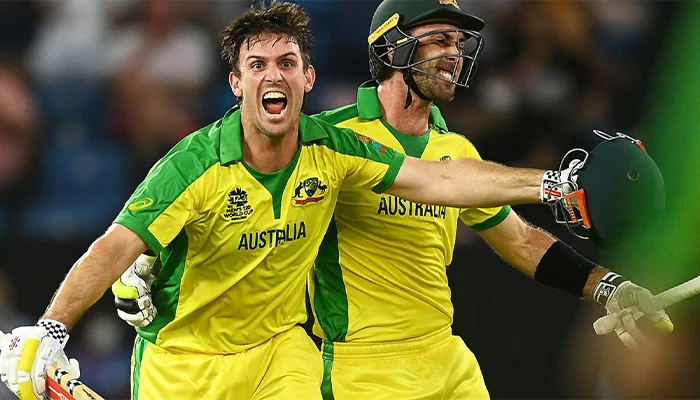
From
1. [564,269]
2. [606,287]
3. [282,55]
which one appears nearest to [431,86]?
[282,55]

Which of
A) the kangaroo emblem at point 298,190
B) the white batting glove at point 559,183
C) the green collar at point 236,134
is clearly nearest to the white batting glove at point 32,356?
the green collar at point 236,134

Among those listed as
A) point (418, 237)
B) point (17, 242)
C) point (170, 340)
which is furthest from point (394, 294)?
point (17, 242)

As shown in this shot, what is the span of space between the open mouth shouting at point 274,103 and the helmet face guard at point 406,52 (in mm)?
728

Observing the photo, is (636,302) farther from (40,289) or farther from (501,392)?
(40,289)

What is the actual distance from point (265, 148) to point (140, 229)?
1.90ft

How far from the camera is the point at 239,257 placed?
4.02 metres

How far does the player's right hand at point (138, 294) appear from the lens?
160 inches

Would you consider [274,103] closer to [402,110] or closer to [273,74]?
[273,74]

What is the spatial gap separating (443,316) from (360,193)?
631 mm

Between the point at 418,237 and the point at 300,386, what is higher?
the point at 418,237

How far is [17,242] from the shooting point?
19.4ft

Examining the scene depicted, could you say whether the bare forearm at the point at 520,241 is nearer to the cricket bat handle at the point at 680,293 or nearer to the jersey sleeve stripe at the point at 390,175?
the cricket bat handle at the point at 680,293

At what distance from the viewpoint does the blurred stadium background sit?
6047 mm

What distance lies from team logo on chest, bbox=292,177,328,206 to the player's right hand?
56 centimetres
